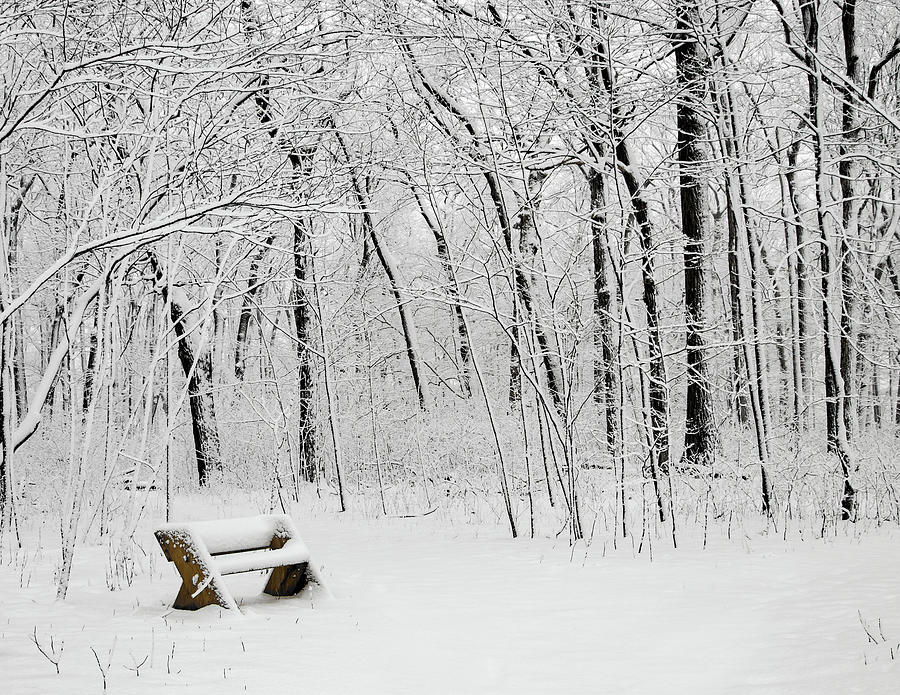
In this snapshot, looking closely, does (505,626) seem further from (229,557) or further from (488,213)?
(488,213)

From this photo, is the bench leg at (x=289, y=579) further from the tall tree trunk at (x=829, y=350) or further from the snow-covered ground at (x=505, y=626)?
the tall tree trunk at (x=829, y=350)

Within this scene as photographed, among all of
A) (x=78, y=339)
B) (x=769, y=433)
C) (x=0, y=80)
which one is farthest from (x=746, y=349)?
(x=0, y=80)

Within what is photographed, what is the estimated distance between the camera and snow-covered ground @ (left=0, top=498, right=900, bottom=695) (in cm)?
381

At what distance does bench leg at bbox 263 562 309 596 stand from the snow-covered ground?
13 centimetres

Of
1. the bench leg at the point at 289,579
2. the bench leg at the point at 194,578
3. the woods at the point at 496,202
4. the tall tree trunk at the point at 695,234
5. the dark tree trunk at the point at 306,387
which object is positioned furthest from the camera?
the dark tree trunk at the point at 306,387

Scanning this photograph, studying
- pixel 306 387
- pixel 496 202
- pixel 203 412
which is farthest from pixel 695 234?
pixel 203 412

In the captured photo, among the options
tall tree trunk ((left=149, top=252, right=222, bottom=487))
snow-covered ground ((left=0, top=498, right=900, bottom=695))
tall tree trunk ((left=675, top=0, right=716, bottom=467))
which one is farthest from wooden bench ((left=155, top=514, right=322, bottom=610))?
tall tree trunk ((left=149, top=252, right=222, bottom=487))

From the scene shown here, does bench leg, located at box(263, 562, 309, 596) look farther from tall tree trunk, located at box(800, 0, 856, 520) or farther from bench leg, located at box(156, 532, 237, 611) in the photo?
tall tree trunk, located at box(800, 0, 856, 520)

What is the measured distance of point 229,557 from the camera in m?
5.42

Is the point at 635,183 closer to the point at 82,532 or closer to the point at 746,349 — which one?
the point at 746,349

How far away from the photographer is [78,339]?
21.3 feet

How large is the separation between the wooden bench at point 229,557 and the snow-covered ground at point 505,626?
128 millimetres

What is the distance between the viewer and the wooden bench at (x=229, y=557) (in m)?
5.23

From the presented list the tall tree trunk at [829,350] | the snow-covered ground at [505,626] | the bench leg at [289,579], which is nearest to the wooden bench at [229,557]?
the bench leg at [289,579]
